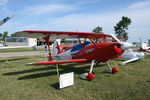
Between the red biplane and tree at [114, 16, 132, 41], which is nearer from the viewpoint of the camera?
the red biplane

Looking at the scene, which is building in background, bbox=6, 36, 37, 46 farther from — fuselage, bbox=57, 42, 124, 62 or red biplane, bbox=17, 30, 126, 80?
fuselage, bbox=57, 42, 124, 62

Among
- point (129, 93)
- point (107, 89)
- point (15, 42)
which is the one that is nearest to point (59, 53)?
point (107, 89)

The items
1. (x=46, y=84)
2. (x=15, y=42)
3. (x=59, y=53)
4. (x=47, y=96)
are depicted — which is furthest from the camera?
(x=15, y=42)

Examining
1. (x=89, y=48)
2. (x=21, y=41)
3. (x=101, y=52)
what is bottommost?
(x=101, y=52)

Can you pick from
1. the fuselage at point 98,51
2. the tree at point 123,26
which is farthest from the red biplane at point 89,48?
the tree at point 123,26

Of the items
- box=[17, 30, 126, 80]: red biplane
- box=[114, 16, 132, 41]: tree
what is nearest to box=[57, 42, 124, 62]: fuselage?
box=[17, 30, 126, 80]: red biplane

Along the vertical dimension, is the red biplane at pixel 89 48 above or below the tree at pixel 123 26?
below

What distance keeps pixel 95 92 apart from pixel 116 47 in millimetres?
2288

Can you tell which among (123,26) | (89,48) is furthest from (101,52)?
(123,26)

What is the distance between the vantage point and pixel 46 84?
4.66 meters

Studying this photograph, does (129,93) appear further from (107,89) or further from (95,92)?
(95,92)

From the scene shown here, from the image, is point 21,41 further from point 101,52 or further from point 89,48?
point 101,52

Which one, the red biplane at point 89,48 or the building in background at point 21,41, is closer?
the red biplane at point 89,48

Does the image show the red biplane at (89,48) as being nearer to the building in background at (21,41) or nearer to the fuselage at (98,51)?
the fuselage at (98,51)
